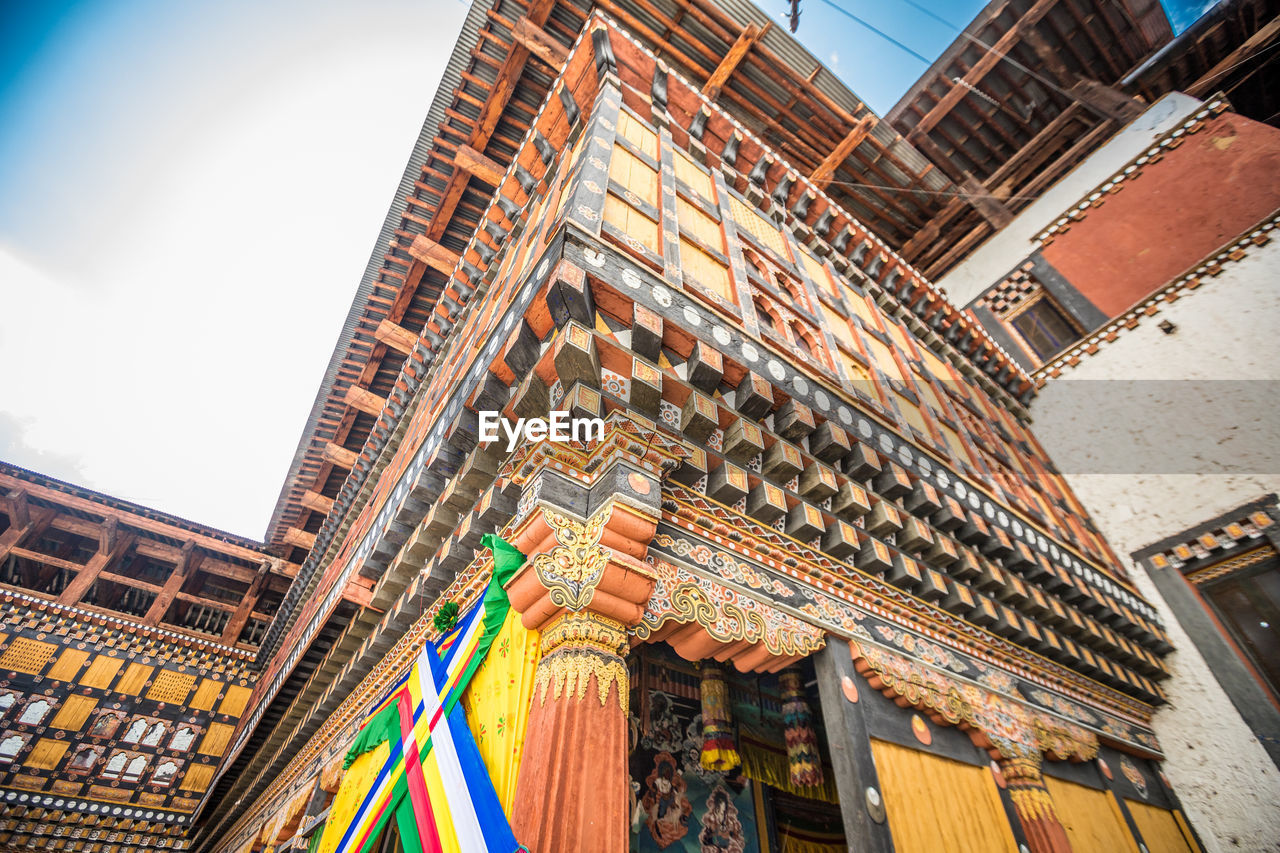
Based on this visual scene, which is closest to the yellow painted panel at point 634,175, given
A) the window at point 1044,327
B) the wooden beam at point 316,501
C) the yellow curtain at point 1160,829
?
the yellow curtain at point 1160,829

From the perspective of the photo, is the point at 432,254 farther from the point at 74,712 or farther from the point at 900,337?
the point at 74,712

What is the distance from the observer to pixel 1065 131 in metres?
10.3

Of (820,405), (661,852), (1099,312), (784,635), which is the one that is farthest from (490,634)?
(1099,312)

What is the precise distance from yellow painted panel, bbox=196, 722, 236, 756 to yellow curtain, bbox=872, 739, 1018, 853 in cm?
1491

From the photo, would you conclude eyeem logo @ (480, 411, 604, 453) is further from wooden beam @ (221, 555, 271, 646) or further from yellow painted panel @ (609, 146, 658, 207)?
wooden beam @ (221, 555, 271, 646)

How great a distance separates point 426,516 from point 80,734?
12978 mm

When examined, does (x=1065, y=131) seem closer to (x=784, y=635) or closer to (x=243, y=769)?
(x=784, y=635)

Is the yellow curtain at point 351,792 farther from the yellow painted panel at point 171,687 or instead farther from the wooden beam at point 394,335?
the yellow painted panel at point 171,687

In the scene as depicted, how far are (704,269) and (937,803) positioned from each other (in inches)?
142

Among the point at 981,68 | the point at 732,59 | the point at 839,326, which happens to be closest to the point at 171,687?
the point at 839,326

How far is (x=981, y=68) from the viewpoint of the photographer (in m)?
9.78

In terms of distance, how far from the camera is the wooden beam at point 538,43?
647 centimetres

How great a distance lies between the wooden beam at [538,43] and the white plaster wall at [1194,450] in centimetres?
906

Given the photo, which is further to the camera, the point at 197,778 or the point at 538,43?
the point at 197,778
